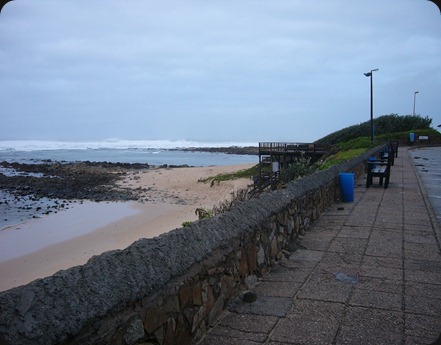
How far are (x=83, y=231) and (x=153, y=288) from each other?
12.4 meters

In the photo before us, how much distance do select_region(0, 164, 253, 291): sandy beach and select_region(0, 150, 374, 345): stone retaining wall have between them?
21.6 feet

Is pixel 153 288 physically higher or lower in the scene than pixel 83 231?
higher

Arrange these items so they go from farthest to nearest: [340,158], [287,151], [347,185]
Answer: [287,151] < [340,158] < [347,185]

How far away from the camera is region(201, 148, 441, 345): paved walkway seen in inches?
120

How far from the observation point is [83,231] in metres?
14.1

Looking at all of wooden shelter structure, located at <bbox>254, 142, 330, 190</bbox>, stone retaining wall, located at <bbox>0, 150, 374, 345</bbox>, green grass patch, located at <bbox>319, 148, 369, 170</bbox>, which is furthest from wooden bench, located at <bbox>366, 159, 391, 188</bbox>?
wooden shelter structure, located at <bbox>254, 142, 330, 190</bbox>

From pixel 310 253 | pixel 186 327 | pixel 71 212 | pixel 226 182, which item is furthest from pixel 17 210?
pixel 186 327

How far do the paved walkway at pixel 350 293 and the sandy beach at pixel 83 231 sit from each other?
21.5 feet

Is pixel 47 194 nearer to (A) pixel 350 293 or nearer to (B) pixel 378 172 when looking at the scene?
(B) pixel 378 172

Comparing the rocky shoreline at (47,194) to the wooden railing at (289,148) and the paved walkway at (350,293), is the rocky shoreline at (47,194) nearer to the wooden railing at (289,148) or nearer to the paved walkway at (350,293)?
the wooden railing at (289,148)

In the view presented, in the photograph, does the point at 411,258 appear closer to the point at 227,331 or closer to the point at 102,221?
the point at 227,331

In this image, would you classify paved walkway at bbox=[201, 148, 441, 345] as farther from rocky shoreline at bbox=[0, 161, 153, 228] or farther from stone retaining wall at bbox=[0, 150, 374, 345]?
rocky shoreline at bbox=[0, 161, 153, 228]

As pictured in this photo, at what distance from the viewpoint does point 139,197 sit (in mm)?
23359

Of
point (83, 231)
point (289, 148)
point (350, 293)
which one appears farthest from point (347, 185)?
point (289, 148)
